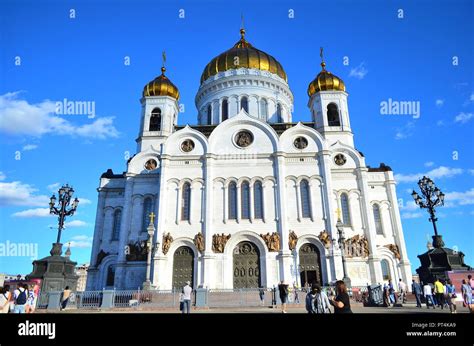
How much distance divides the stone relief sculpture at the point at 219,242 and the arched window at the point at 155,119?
12309 millimetres

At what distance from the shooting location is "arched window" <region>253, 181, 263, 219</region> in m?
24.2

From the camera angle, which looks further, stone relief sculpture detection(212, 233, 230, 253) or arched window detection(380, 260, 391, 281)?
arched window detection(380, 260, 391, 281)

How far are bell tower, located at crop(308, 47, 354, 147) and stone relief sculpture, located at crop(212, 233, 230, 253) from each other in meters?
12.8

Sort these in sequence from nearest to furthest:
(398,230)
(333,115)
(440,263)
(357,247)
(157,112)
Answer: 1. (440,263)
2. (357,247)
3. (398,230)
4. (333,115)
5. (157,112)

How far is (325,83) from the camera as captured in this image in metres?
29.7

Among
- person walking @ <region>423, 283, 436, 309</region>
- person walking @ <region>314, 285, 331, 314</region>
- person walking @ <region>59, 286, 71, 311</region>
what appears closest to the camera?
person walking @ <region>314, 285, 331, 314</region>

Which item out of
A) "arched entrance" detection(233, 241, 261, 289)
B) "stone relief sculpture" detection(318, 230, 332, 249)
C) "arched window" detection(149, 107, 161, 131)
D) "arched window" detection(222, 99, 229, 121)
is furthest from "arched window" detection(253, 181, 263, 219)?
"arched window" detection(149, 107, 161, 131)

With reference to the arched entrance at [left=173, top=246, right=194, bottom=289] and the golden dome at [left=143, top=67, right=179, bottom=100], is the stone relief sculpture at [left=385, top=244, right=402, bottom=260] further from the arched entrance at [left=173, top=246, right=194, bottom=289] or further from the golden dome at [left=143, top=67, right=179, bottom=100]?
the golden dome at [left=143, top=67, right=179, bottom=100]

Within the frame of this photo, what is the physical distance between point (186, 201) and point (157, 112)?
9.89 m

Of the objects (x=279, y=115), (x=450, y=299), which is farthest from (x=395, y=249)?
(x=279, y=115)

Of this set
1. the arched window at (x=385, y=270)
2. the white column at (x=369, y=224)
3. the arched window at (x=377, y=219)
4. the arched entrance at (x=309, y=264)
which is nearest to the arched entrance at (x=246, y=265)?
the arched entrance at (x=309, y=264)

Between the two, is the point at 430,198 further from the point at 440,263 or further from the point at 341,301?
the point at 341,301

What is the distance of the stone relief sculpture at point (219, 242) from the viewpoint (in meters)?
22.9
